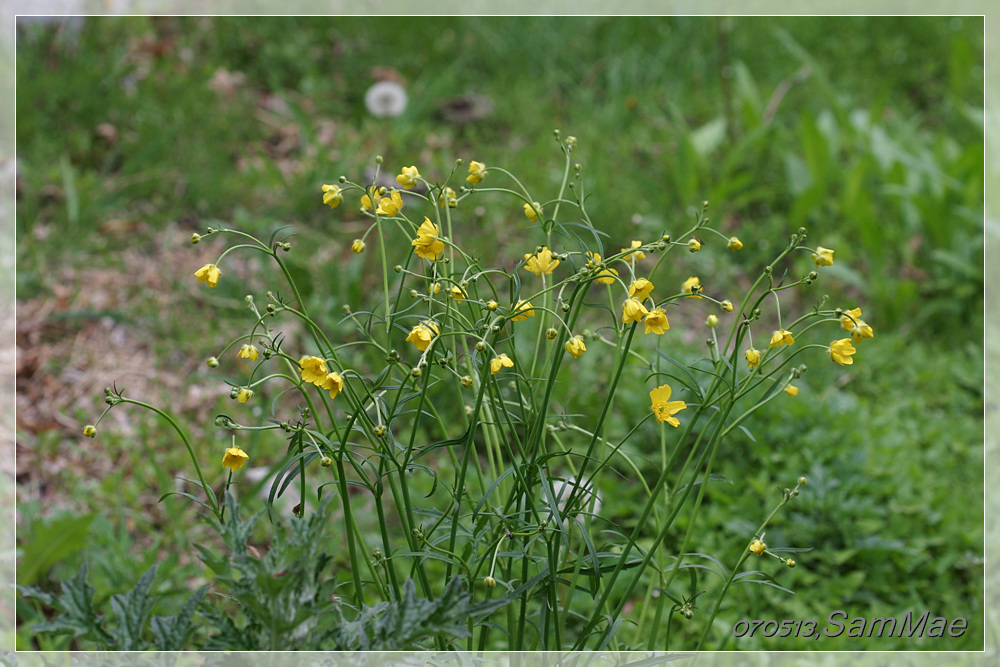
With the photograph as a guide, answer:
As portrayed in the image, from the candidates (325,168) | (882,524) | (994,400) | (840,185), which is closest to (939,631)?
(882,524)

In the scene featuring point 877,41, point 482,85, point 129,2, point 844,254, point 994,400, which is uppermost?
point 877,41

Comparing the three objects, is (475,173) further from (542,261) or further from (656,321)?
(656,321)

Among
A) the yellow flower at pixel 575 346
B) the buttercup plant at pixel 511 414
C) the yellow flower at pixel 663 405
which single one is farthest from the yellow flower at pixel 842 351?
the yellow flower at pixel 575 346

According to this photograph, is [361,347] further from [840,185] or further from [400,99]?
[840,185]

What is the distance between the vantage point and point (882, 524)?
66.0 inches

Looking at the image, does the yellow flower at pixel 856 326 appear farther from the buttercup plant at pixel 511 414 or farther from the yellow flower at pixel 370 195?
the yellow flower at pixel 370 195

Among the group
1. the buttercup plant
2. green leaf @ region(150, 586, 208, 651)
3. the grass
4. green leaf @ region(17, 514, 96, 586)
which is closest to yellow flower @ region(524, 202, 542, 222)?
the buttercup plant

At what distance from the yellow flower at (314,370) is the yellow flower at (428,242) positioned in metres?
0.18

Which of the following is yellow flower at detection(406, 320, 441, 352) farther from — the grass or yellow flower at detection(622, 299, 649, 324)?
the grass

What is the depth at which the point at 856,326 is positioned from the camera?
0.90 meters

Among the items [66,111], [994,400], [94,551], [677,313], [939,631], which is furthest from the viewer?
[66,111]

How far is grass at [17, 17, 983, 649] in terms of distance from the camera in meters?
1.74

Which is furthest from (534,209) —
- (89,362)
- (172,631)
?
(89,362)

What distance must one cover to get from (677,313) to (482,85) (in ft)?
4.91
